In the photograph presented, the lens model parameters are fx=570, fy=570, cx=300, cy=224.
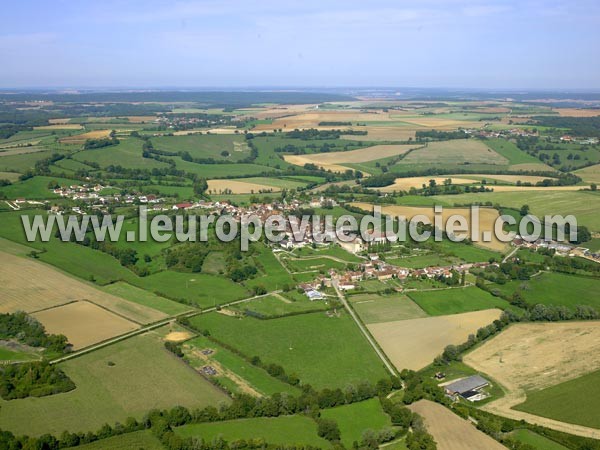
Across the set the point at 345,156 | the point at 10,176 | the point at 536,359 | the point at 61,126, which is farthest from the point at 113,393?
the point at 61,126

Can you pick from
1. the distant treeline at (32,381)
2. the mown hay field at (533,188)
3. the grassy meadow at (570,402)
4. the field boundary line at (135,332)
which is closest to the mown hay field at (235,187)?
the mown hay field at (533,188)

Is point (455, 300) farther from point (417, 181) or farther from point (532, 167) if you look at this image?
point (532, 167)

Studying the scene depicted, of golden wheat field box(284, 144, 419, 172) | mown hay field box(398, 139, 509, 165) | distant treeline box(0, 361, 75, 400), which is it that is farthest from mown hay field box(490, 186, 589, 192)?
distant treeline box(0, 361, 75, 400)

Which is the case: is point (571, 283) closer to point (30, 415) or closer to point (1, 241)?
point (30, 415)

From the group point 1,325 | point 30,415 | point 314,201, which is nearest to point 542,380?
point 30,415

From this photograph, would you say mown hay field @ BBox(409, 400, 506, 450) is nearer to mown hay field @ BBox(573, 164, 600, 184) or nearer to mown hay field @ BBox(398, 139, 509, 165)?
mown hay field @ BBox(573, 164, 600, 184)

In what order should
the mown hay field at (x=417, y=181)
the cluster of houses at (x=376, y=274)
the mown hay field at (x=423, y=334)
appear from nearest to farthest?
the mown hay field at (x=423, y=334) < the cluster of houses at (x=376, y=274) < the mown hay field at (x=417, y=181)

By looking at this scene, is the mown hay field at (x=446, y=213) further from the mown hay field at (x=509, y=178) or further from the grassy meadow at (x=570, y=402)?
the grassy meadow at (x=570, y=402)
